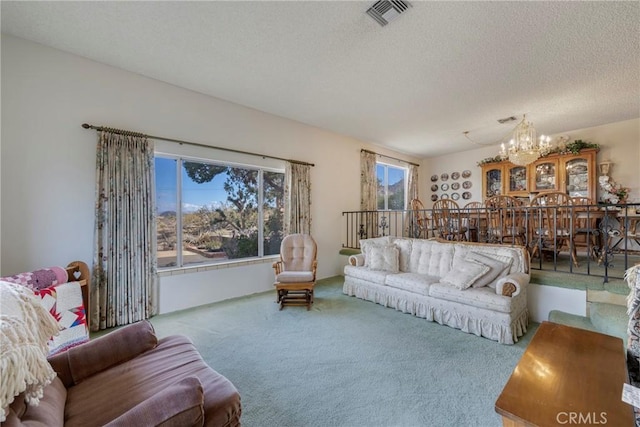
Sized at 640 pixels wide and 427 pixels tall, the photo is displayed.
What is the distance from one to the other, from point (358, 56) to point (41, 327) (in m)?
3.12

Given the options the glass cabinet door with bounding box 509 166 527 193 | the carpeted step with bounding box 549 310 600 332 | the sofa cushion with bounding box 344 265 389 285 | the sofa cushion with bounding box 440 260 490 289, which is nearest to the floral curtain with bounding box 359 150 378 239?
the sofa cushion with bounding box 344 265 389 285

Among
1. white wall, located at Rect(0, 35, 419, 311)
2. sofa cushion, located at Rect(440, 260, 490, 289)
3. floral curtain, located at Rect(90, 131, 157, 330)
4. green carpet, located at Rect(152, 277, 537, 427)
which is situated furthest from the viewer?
sofa cushion, located at Rect(440, 260, 490, 289)

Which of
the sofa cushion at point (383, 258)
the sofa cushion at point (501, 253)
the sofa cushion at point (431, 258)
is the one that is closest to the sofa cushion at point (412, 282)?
A: the sofa cushion at point (431, 258)

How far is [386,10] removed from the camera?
6.88 feet

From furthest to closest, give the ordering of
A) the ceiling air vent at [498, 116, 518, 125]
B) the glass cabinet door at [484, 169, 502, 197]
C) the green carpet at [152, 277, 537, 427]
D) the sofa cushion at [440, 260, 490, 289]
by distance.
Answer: the glass cabinet door at [484, 169, 502, 197], the ceiling air vent at [498, 116, 518, 125], the sofa cushion at [440, 260, 490, 289], the green carpet at [152, 277, 537, 427]

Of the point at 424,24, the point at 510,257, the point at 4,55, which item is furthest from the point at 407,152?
the point at 4,55

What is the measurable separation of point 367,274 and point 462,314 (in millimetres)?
1331

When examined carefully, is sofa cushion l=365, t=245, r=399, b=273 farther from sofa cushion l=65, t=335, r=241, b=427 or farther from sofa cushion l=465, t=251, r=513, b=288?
sofa cushion l=65, t=335, r=241, b=427

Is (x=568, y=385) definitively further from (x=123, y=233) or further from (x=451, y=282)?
(x=123, y=233)

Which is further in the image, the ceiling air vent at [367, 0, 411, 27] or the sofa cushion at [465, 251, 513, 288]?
the sofa cushion at [465, 251, 513, 288]

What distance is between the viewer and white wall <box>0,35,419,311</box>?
2.47 m

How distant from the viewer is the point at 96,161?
9.36 ft

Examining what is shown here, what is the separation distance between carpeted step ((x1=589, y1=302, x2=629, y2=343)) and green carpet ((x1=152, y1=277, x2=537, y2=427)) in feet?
1.82

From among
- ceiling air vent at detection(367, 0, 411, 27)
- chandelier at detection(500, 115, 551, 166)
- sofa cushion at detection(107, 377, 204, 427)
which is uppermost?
ceiling air vent at detection(367, 0, 411, 27)
